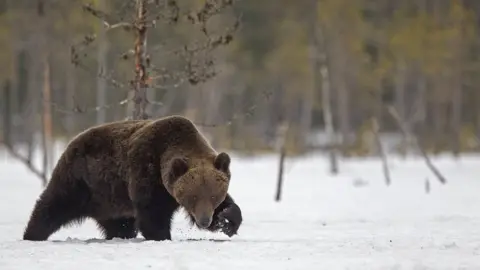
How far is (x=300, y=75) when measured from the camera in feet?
145

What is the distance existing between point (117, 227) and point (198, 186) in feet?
6.03

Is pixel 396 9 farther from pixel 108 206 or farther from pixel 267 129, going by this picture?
pixel 108 206

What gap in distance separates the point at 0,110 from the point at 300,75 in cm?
2488

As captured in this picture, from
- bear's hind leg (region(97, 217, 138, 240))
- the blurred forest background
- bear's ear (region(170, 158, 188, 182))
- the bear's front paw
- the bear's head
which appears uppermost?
bear's ear (region(170, 158, 188, 182))

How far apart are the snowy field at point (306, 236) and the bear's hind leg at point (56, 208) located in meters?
0.27

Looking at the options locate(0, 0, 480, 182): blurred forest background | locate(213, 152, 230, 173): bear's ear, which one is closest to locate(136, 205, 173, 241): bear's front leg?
locate(213, 152, 230, 173): bear's ear

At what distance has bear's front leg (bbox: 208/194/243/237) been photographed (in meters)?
8.24

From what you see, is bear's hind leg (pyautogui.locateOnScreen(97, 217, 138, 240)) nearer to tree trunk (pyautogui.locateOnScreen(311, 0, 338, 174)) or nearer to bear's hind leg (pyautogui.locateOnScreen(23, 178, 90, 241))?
bear's hind leg (pyautogui.locateOnScreen(23, 178, 90, 241))

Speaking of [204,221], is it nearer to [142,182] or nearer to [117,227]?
[142,182]

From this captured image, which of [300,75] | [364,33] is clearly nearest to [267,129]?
[300,75]

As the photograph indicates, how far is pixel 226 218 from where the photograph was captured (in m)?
8.26

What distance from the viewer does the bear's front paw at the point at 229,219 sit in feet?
27.0

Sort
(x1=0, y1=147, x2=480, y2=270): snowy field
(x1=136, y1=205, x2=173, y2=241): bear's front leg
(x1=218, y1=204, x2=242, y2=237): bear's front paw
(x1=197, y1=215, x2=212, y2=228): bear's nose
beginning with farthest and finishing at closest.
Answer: (x1=218, y1=204, x2=242, y2=237): bear's front paw < (x1=136, y1=205, x2=173, y2=241): bear's front leg < (x1=197, y1=215, x2=212, y2=228): bear's nose < (x1=0, y1=147, x2=480, y2=270): snowy field

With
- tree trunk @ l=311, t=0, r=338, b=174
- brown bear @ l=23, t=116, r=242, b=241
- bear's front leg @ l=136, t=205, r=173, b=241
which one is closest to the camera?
brown bear @ l=23, t=116, r=242, b=241
